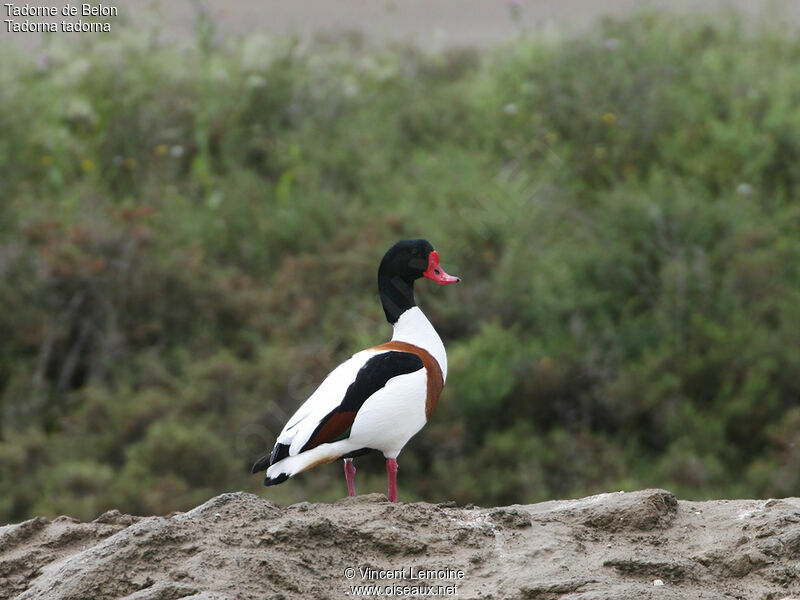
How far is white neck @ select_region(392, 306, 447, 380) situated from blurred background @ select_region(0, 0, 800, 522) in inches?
183

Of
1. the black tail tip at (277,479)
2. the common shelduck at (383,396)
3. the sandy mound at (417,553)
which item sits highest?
the common shelduck at (383,396)

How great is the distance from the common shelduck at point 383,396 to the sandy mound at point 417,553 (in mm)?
193

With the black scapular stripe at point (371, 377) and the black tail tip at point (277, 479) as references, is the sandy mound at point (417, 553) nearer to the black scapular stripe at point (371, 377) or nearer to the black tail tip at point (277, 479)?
the black tail tip at point (277, 479)

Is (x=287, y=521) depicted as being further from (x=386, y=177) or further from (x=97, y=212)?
(x=386, y=177)

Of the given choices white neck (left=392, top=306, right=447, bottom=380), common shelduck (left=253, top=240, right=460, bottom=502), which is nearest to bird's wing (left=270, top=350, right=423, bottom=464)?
common shelduck (left=253, top=240, right=460, bottom=502)

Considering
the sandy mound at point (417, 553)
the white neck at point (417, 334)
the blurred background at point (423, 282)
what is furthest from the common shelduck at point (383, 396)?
the blurred background at point (423, 282)

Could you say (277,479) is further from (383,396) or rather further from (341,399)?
(383,396)

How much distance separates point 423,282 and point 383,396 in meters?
6.54

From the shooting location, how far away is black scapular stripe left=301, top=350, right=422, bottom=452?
13.1 ft

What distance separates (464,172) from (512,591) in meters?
9.42

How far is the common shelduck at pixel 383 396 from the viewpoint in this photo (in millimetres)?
4000

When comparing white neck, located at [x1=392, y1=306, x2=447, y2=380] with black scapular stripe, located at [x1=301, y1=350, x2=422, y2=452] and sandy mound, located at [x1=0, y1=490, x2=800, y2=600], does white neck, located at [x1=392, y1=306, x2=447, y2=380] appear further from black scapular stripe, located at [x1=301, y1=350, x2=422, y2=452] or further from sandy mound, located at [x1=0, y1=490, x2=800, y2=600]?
sandy mound, located at [x1=0, y1=490, x2=800, y2=600]

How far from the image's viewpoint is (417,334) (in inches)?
171

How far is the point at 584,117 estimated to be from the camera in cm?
1289
